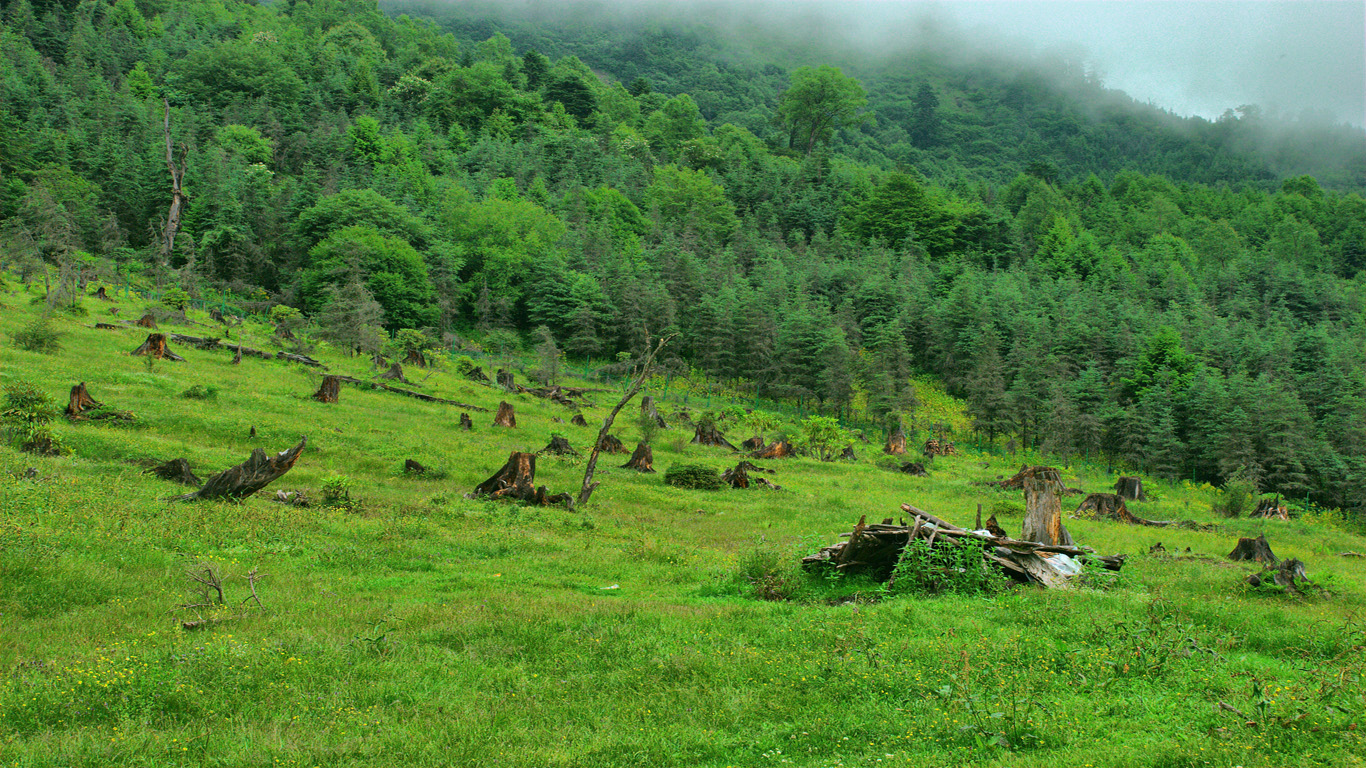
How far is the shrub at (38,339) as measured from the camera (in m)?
27.6

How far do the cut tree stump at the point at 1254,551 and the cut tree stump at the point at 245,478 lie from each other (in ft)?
75.3

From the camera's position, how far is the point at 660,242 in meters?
97.1

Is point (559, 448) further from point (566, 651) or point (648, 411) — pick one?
point (566, 651)

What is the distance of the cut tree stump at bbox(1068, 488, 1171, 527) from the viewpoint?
27078 millimetres

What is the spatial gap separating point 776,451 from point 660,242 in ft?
212

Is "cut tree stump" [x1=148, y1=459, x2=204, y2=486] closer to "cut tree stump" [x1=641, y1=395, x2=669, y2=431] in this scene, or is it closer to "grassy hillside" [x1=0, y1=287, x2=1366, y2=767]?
"grassy hillside" [x1=0, y1=287, x2=1366, y2=767]

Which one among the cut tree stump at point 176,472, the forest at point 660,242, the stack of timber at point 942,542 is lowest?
the cut tree stump at point 176,472

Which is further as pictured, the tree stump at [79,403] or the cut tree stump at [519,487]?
the tree stump at [79,403]

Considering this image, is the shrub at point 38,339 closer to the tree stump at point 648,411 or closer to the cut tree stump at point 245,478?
the cut tree stump at point 245,478

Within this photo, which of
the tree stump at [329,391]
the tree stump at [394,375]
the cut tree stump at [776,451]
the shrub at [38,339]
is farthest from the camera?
the tree stump at [394,375]

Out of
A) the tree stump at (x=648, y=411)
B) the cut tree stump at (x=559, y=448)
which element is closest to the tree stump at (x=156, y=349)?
the cut tree stump at (x=559, y=448)

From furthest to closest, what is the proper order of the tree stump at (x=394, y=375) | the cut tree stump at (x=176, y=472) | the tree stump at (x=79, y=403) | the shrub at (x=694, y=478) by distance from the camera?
1. the tree stump at (x=394, y=375)
2. the shrub at (x=694, y=478)
3. the tree stump at (x=79, y=403)
4. the cut tree stump at (x=176, y=472)

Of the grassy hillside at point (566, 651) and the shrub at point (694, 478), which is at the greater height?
the grassy hillside at point (566, 651)

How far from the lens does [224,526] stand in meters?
13.3
